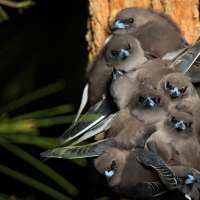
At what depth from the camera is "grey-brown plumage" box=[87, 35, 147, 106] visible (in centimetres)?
241

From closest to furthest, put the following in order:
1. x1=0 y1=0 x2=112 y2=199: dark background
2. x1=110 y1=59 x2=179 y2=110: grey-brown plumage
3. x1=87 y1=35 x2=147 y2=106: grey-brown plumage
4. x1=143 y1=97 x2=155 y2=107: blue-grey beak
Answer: x1=143 y1=97 x2=155 y2=107: blue-grey beak → x1=110 y1=59 x2=179 y2=110: grey-brown plumage → x1=87 y1=35 x2=147 y2=106: grey-brown plumage → x1=0 y1=0 x2=112 y2=199: dark background

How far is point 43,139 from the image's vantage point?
110 cm

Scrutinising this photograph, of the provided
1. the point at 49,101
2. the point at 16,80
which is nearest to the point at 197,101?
the point at 16,80

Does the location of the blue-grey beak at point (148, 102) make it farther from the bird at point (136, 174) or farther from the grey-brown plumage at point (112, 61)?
the grey-brown plumage at point (112, 61)

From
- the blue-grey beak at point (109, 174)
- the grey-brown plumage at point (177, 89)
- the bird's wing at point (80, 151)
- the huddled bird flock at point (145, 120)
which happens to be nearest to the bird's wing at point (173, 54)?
the huddled bird flock at point (145, 120)

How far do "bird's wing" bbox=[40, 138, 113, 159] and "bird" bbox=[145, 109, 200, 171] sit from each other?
0.17m

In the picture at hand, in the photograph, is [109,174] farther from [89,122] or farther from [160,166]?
[89,122]

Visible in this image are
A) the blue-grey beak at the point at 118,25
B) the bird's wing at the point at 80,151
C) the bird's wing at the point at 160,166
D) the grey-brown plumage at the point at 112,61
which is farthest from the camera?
the blue-grey beak at the point at 118,25

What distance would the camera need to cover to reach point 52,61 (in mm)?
3328

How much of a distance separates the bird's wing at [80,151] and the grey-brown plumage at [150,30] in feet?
1.57

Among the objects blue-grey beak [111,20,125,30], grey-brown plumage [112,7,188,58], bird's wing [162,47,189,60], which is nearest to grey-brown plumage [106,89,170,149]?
bird's wing [162,47,189,60]

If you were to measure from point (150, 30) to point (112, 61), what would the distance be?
0.76 ft

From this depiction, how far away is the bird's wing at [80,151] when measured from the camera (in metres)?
2.02

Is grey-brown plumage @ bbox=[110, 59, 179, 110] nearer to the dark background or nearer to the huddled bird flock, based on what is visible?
the huddled bird flock
